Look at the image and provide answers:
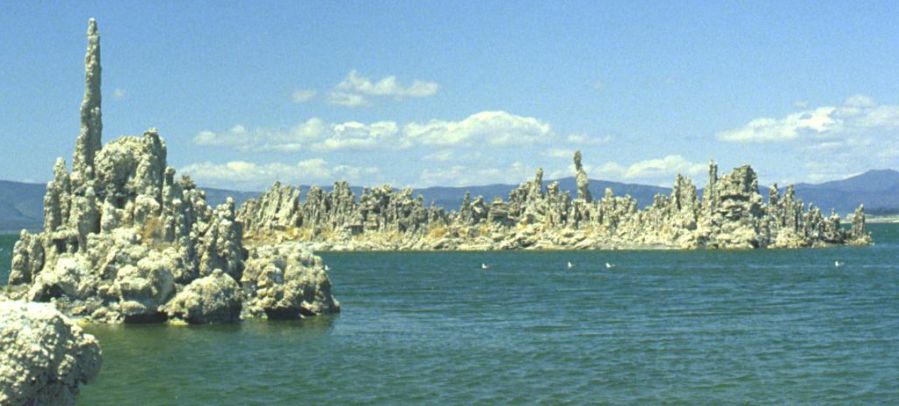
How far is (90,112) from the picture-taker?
65562 mm

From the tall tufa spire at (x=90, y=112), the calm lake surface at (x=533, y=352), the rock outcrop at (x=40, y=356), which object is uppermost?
the tall tufa spire at (x=90, y=112)

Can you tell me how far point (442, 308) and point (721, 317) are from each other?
17.5 m

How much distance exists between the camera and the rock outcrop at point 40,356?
17.2m

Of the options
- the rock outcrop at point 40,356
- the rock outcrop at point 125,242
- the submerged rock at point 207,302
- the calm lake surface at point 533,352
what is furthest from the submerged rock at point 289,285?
the rock outcrop at point 40,356

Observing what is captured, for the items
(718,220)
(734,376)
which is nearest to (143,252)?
(734,376)

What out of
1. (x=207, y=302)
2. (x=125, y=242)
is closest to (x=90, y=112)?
(x=125, y=242)

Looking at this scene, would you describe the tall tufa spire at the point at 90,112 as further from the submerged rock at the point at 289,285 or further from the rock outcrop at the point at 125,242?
the submerged rock at the point at 289,285

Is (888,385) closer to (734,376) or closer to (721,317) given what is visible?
(734,376)

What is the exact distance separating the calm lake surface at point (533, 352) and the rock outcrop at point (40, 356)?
45.8 feet

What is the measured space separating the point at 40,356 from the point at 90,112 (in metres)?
51.3

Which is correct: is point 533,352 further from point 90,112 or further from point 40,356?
point 90,112

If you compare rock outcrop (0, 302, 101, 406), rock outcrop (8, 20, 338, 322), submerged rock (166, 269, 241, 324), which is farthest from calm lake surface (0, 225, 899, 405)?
rock outcrop (0, 302, 101, 406)

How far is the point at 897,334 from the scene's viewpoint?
4916cm

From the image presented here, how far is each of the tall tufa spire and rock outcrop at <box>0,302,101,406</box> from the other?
4789 cm
